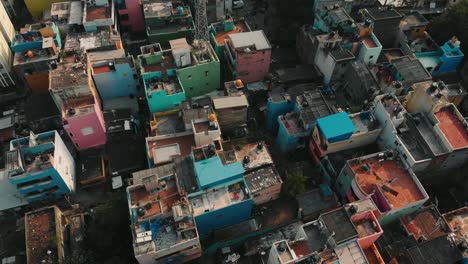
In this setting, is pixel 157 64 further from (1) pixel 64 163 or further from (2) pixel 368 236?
(2) pixel 368 236

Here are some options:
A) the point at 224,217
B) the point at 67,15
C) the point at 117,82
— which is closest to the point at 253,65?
the point at 117,82

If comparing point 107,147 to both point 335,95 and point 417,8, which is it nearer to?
point 335,95

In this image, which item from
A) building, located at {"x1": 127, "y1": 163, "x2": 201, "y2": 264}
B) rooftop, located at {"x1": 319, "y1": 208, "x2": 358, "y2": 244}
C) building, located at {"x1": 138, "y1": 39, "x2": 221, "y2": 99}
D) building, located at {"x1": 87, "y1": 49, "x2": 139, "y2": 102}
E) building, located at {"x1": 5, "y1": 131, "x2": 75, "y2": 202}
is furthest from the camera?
building, located at {"x1": 87, "y1": 49, "x2": 139, "y2": 102}

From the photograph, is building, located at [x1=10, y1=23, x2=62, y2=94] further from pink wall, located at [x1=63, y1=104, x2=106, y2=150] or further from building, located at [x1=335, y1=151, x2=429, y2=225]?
building, located at [x1=335, y1=151, x2=429, y2=225]

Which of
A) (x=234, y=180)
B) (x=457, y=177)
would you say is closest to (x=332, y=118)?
(x=234, y=180)

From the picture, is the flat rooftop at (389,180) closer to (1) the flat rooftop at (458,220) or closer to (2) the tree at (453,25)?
(1) the flat rooftop at (458,220)

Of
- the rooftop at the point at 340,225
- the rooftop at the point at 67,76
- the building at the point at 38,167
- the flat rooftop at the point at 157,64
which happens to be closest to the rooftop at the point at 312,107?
the rooftop at the point at 340,225

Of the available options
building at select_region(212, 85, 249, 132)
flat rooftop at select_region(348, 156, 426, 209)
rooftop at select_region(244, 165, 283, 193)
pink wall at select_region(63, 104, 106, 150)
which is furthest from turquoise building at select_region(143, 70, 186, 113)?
flat rooftop at select_region(348, 156, 426, 209)
